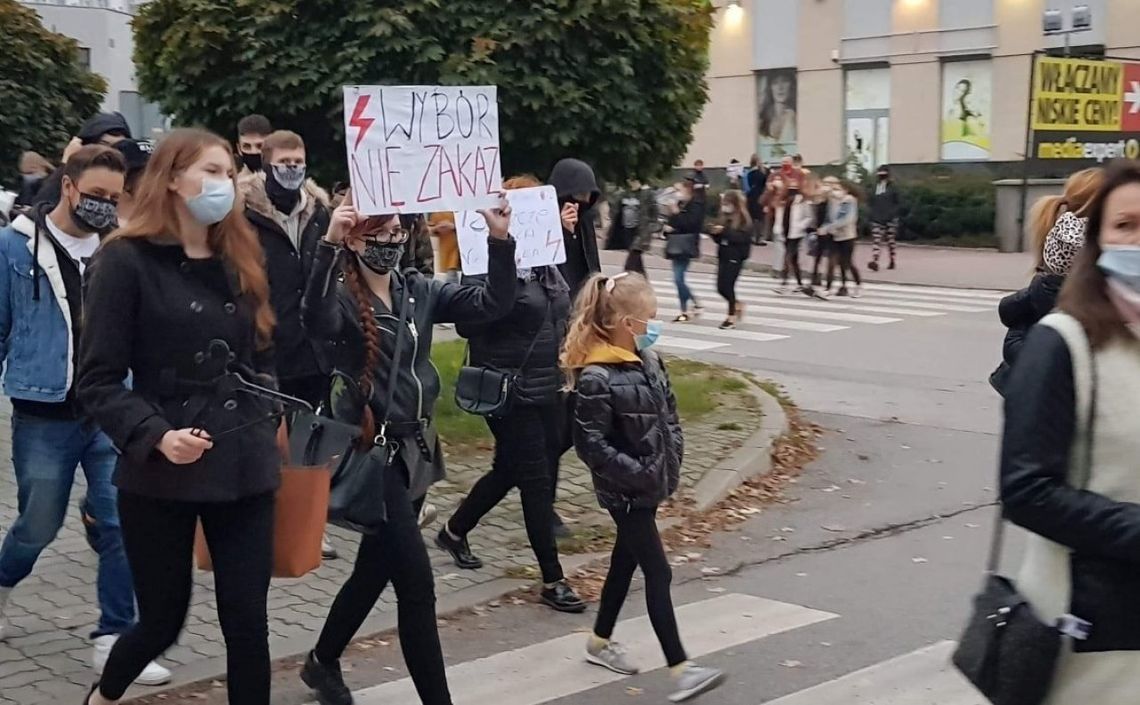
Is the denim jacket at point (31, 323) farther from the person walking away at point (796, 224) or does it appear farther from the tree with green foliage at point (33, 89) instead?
the person walking away at point (796, 224)

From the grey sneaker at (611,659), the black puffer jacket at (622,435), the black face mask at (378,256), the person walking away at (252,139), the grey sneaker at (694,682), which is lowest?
the grey sneaker at (611,659)

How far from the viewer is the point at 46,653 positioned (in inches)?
216

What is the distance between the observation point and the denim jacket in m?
5.09

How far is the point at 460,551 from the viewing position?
6.85 m

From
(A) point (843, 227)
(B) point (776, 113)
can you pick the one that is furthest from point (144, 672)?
(B) point (776, 113)

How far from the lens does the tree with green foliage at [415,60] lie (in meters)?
8.50

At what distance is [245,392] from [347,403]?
69 cm

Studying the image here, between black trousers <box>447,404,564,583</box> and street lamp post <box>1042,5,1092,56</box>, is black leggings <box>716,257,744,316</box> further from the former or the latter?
street lamp post <box>1042,5,1092,56</box>

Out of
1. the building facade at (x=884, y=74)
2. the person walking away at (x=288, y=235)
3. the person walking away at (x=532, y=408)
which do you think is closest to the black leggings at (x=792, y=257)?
the building facade at (x=884, y=74)

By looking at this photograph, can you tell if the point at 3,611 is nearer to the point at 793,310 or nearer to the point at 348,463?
the point at 348,463

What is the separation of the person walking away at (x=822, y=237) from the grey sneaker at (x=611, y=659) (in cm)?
1506

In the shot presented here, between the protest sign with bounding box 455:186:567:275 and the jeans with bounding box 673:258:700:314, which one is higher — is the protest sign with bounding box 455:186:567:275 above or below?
above

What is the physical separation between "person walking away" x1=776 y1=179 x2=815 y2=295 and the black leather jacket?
17.7 metres

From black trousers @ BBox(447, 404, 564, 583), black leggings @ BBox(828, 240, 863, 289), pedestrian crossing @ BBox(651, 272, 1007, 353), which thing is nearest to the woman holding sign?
black trousers @ BBox(447, 404, 564, 583)
